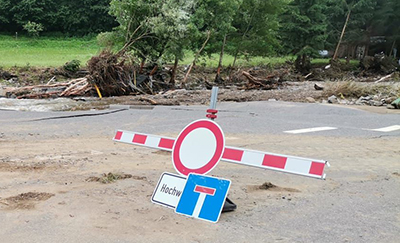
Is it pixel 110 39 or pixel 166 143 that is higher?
pixel 166 143

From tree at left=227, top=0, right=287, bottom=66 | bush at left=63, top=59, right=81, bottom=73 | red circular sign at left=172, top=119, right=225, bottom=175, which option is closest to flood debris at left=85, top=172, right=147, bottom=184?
red circular sign at left=172, top=119, right=225, bottom=175

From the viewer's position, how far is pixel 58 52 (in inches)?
1607

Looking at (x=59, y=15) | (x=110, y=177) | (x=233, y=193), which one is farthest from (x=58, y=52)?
(x=233, y=193)

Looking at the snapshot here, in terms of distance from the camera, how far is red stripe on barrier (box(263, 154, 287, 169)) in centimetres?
429

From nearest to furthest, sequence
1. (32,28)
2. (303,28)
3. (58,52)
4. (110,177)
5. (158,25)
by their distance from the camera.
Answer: (110,177)
(158,25)
(303,28)
(58,52)
(32,28)

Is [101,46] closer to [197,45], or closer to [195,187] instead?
[197,45]

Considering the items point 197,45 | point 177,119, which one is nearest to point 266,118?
point 177,119

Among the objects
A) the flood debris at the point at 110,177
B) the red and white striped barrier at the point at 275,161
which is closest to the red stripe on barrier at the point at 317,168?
the red and white striped barrier at the point at 275,161

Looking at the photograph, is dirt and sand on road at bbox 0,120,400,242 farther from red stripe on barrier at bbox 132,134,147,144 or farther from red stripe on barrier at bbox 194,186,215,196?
red stripe on barrier at bbox 132,134,147,144

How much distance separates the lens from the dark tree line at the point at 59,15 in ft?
179

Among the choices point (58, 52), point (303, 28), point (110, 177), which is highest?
point (303, 28)

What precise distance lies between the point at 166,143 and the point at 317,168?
183cm

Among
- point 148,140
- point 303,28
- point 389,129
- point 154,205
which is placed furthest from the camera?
point 303,28

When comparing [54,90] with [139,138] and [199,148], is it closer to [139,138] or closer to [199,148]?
[139,138]
